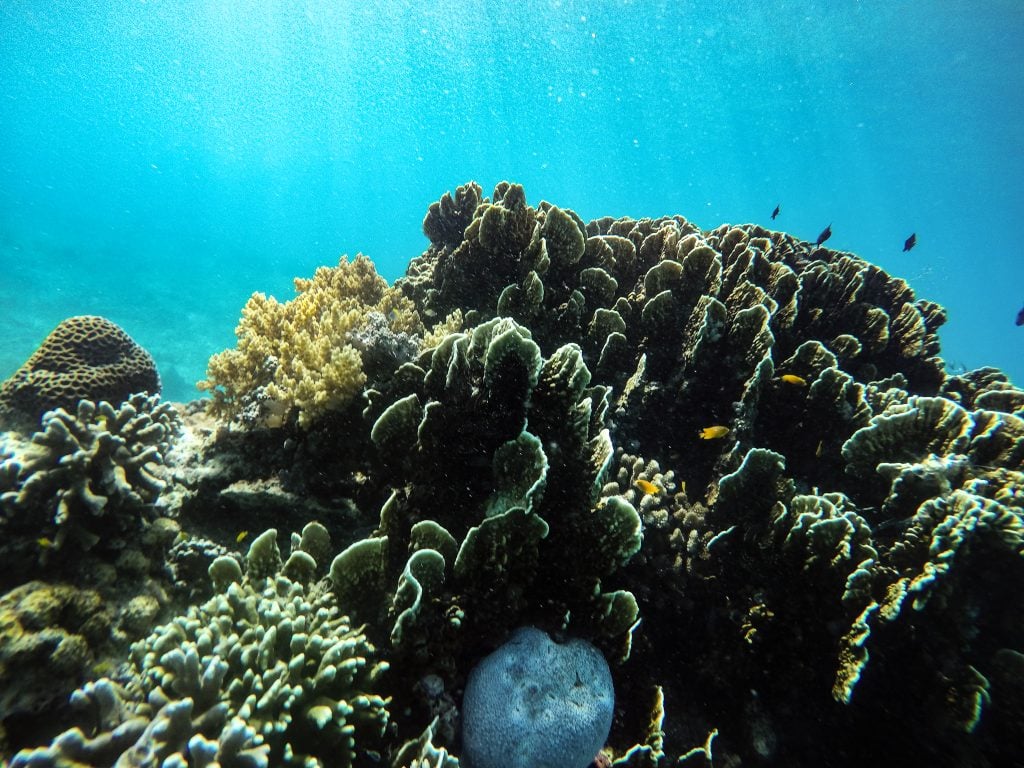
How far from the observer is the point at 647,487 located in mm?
4141

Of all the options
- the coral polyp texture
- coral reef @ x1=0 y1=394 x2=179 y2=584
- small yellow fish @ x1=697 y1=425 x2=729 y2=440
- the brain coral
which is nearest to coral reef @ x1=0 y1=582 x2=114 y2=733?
the coral polyp texture

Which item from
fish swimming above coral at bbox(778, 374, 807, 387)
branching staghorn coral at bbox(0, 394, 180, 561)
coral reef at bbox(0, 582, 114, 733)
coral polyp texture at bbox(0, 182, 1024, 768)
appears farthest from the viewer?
fish swimming above coral at bbox(778, 374, 807, 387)

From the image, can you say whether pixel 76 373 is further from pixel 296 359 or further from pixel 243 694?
pixel 243 694

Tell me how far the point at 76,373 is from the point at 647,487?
578 cm

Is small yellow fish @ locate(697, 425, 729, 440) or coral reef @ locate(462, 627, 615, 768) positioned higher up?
small yellow fish @ locate(697, 425, 729, 440)

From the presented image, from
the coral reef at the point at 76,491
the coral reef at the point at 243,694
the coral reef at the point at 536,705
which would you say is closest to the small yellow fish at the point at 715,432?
the coral reef at the point at 536,705

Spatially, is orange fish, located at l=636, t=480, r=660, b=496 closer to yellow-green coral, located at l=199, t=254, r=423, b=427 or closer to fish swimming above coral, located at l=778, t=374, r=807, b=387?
fish swimming above coral, located at l=778, t=374, r=807, b=387

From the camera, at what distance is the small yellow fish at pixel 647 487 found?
4.13 metres

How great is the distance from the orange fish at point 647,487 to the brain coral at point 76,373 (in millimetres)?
5369

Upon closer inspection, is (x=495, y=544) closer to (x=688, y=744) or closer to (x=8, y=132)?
(x=688, y=744)

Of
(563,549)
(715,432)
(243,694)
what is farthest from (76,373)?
(715,432)

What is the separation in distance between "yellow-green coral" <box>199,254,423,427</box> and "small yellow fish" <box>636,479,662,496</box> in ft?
8.82

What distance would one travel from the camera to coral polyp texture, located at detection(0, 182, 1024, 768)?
257 centimetres

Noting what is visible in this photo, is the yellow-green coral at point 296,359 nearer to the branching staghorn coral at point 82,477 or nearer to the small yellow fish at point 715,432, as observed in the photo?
the branching staghorn coral at point 82,477
